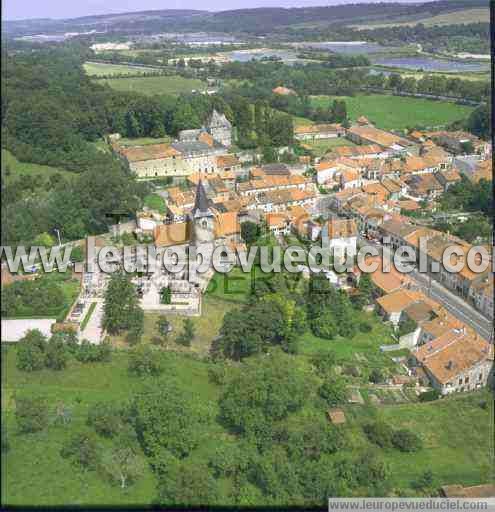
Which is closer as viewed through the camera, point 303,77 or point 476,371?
point 476,371

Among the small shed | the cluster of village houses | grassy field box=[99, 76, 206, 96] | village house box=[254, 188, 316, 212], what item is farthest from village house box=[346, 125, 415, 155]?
the small shed

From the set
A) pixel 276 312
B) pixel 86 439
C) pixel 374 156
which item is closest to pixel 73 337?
pixel 86 439

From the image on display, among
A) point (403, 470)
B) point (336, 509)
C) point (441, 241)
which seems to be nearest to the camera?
point (336, 509)

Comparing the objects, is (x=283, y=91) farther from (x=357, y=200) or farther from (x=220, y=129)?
(x=357, y=200)

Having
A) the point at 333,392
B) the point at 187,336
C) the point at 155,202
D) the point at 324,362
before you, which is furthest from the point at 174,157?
the point at 333,392

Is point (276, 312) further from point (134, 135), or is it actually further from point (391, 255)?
point (134, 135)
